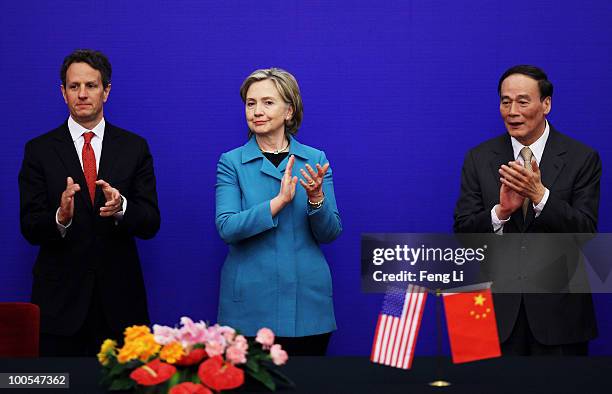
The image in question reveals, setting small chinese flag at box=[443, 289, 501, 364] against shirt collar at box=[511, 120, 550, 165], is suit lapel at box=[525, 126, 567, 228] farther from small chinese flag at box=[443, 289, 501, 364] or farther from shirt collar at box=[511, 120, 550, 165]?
small chinese flag at box=[443, 289, 501, 364]

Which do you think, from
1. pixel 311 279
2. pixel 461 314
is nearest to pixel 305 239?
pixel 311 279

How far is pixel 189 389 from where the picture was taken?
1.98 meters

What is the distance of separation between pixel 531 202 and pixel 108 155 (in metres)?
1.61

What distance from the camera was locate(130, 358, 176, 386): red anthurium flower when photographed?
2.00 m

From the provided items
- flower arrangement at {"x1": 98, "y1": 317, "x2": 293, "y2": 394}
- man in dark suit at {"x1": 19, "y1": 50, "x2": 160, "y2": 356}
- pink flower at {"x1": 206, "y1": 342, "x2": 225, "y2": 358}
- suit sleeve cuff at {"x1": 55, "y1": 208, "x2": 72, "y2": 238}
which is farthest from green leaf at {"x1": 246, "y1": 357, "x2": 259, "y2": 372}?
suit sleeve cuff at {"x1": 55, "y1": 208, "x2": 72, "y2": 238}

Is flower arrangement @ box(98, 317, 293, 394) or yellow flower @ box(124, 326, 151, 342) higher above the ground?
yellow flower @ box(124, 326, 151, 342)

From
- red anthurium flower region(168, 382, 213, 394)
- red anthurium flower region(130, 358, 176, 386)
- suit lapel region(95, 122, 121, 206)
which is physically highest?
suit lapel region(95, 122, 121, 206)

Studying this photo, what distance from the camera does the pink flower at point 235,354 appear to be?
2.05 m

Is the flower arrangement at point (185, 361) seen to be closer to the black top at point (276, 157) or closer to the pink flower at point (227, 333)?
the pink flower at point (227, 333)

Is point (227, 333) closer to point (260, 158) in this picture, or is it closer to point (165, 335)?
point (165, 335)

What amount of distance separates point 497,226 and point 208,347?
155 cm

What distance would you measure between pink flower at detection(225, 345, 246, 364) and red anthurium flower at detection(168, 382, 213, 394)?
9cm

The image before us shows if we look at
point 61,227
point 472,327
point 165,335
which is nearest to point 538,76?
point 472,327


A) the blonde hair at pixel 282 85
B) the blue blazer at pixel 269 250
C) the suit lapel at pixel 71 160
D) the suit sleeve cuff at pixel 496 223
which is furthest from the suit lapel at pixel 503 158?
the suit lapel at pixel 71 160
